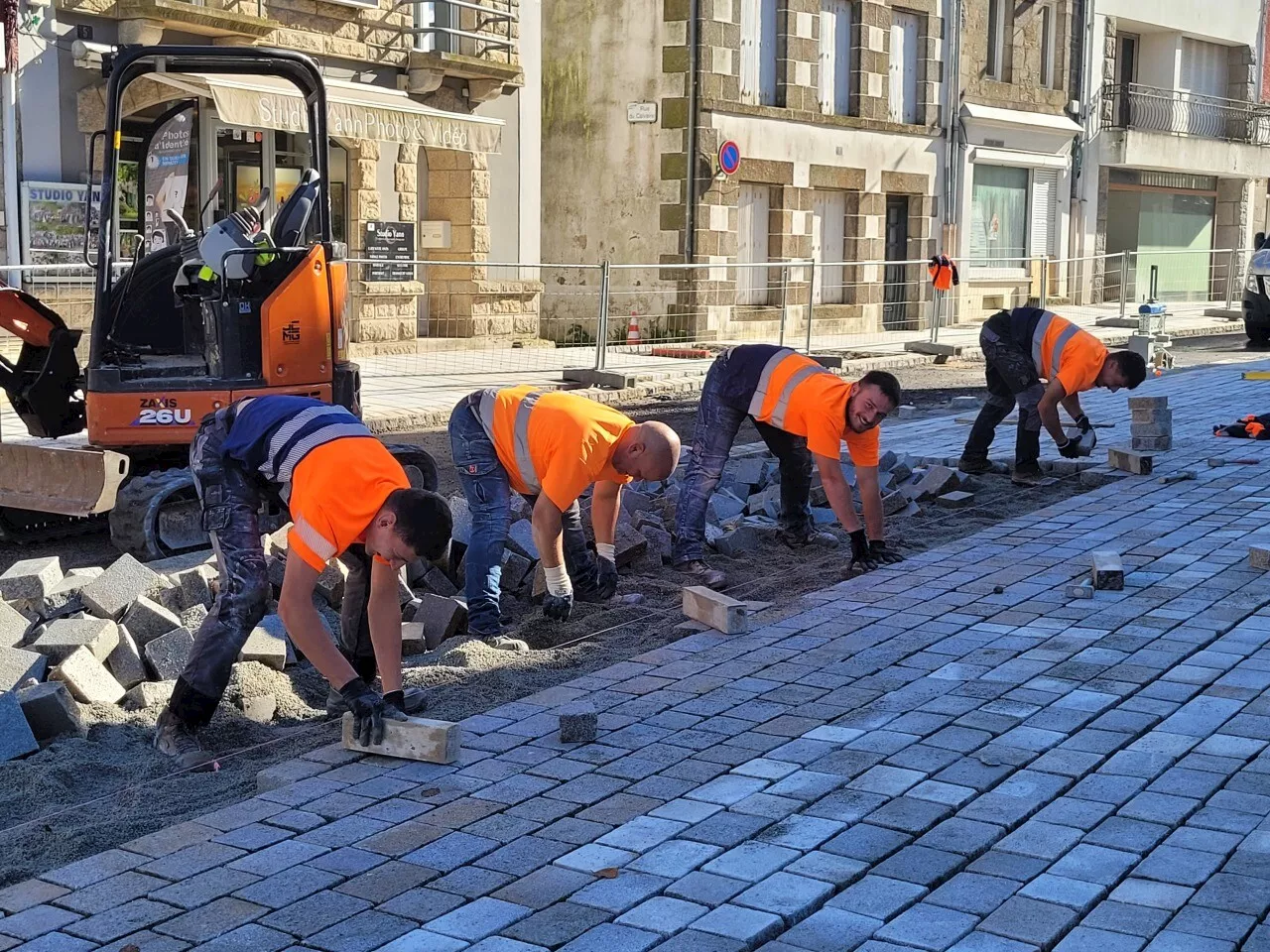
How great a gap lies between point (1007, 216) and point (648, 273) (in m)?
11.0

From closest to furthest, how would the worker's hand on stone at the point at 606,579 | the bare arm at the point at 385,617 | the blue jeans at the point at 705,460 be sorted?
the bare arm at the point at 385,617 → the worker's hand on stone at the point at 606,579 → the blue jeans at the point at 705,460

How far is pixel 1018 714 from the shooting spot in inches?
220

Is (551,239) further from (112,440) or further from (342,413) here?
(342,413)

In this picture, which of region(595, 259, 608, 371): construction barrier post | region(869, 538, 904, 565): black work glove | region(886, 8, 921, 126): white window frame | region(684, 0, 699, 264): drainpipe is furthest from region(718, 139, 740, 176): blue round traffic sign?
region(869, 538, 904, 565): black work glove

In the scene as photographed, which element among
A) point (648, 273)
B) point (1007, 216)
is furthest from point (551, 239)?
point (1007, 216)

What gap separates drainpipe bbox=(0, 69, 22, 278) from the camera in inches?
583

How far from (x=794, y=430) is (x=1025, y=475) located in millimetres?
3599

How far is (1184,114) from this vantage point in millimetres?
35656

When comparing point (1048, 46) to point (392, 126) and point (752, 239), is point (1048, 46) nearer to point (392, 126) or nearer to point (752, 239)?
point (752, 239)

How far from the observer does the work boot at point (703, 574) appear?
7.84 metres

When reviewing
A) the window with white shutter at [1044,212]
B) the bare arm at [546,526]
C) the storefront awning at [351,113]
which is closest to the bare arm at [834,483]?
the bare arm at [546,526]

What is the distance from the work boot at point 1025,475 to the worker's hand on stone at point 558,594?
4873 mm

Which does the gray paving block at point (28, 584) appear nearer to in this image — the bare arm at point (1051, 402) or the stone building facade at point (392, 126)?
the bare arm at point (1051, 402)

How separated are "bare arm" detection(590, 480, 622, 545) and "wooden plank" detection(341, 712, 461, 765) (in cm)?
186
